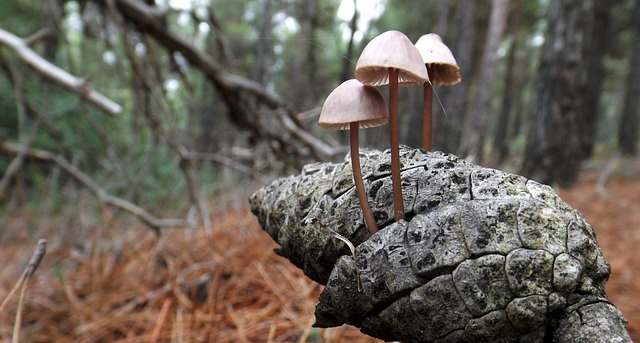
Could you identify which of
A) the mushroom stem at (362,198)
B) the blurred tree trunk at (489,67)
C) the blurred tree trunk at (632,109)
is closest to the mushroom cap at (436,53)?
the mushroom stem at (362,198)

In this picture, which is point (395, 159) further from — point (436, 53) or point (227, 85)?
point (227, 85)

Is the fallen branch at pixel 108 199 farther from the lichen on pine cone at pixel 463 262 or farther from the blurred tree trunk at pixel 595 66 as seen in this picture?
the blurred tree trunk at pixel 595 66

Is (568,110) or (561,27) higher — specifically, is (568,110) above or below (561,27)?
below

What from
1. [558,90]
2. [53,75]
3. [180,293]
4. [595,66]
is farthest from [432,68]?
[595,66]

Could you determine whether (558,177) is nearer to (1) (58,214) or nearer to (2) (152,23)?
(2) (152,23)

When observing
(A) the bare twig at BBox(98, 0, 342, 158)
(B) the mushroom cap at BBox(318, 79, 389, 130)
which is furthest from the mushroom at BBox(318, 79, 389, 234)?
(A) the bare twig at BBox(98, 0, 342, 158)

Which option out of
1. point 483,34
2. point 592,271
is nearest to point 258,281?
point 592,271

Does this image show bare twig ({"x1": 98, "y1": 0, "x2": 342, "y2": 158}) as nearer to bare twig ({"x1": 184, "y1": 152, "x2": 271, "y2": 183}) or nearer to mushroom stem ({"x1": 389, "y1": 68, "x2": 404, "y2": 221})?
bare twig ({"x1": 184, "y1": 152, "x2": 271, "y2": 183})
